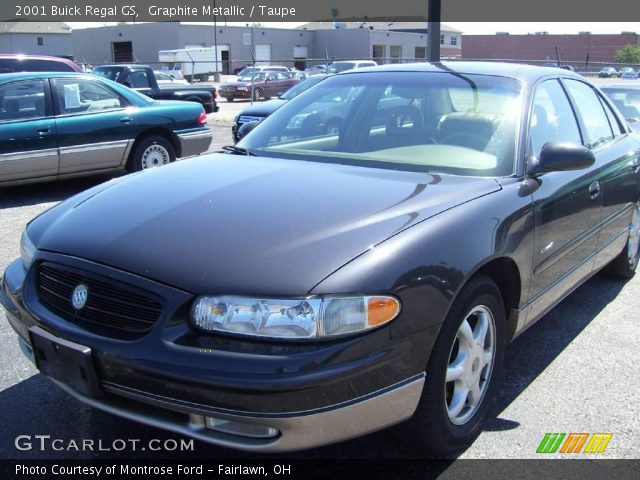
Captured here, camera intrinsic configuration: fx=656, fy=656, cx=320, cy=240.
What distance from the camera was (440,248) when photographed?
8.38ft

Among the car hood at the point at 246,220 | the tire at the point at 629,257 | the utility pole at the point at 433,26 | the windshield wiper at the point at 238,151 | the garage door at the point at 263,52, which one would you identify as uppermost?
the garage door at the point at 263,52

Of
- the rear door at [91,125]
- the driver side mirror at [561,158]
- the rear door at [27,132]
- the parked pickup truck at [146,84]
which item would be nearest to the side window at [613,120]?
the driver side mirror at [561,158]

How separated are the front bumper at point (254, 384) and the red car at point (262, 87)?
2642 centimetres

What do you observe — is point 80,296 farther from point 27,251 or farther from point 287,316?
point 287,316

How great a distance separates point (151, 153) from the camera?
8.95m

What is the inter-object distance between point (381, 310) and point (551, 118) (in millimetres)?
2175

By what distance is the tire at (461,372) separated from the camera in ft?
8.37

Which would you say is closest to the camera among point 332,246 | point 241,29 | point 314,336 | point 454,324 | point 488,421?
point 314,336

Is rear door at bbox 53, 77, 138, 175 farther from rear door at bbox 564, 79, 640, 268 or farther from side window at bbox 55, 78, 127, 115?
rear door at bbox 564, 79, 640, 268

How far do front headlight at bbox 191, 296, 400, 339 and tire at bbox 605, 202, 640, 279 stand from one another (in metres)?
3.61

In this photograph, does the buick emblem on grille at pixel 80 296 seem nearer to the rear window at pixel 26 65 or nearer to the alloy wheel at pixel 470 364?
the alloy wheel at pixel 470 364

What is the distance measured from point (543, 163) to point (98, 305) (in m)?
2.22

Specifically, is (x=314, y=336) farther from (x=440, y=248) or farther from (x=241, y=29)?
(x=241, y=29)

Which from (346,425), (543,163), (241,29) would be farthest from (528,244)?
(241,29)
